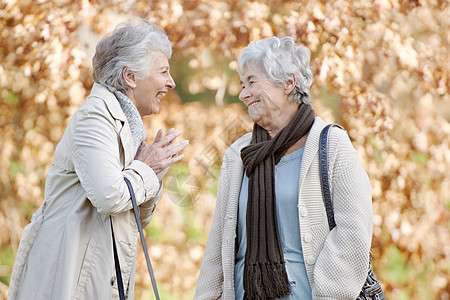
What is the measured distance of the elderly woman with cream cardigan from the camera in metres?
1.86

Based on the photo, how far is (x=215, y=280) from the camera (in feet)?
7.11

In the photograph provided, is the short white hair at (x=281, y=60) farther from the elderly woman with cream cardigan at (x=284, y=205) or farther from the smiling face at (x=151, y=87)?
the smiling face at (x=151, y=87)

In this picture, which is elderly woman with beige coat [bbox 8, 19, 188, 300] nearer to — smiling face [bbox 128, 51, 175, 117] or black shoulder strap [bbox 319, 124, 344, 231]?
smiling face [bbox 128, 51, 175, 117]

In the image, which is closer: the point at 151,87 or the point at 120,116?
the point at 120,116

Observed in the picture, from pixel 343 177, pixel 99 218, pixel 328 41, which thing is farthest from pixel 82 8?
pixel 343 177

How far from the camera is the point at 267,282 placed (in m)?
1.90

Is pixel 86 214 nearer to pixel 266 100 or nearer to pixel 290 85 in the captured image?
pixel 266 100

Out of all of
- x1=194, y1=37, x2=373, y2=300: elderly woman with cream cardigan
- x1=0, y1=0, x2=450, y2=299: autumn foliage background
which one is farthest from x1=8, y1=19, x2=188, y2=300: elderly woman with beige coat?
x1=0, y1=0, x2=450, y2=299: autumn foliage background

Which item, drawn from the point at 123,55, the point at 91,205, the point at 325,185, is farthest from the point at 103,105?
the point at 325,185

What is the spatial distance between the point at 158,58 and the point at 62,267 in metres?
0.94

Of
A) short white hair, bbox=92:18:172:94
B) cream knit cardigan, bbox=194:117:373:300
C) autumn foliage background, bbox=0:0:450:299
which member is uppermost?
short white hair, bbox=92:18:172:94

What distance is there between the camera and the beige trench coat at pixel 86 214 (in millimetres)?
1835

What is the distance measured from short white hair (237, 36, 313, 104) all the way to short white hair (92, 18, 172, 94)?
41 cm

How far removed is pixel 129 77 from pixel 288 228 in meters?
0.90
